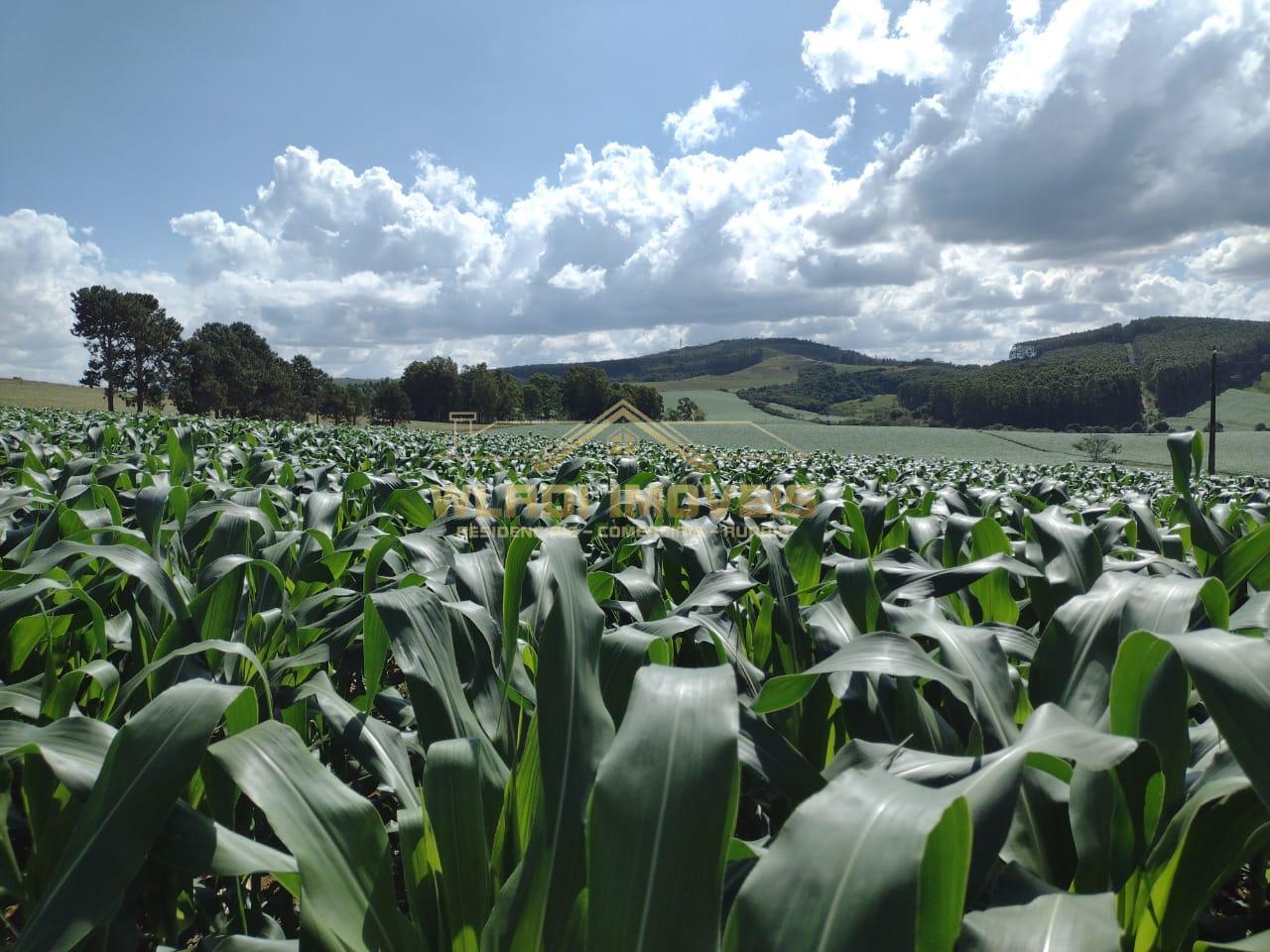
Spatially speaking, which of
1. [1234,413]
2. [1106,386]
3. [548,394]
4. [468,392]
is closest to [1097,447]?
[1106,386]

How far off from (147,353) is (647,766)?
86.4 m

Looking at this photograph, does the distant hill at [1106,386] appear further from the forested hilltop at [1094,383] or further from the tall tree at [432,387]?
the tall tree at [432,387]

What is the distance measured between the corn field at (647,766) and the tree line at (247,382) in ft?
166

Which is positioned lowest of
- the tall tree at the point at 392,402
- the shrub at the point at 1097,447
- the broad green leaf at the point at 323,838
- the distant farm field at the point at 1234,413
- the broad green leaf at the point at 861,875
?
the shrub at the point at 1097,447

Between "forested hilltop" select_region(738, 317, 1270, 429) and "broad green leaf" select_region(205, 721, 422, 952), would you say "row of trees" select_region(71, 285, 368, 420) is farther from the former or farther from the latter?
"broad green leaf" select_region(205, 721, 422, 952)

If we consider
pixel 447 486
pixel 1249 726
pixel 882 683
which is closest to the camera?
pixel 1249 726

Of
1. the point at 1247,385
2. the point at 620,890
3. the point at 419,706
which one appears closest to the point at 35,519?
the point at 419,706

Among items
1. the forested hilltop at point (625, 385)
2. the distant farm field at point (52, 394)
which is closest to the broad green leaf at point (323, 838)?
the forested hilltop at point (625, 385)

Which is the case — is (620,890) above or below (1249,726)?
below

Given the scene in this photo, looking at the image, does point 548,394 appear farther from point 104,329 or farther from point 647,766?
point 647,766

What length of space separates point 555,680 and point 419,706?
1.53ft

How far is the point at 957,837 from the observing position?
63 centimetres

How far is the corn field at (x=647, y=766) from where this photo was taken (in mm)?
670

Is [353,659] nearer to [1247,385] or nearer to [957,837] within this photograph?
[957,837]
